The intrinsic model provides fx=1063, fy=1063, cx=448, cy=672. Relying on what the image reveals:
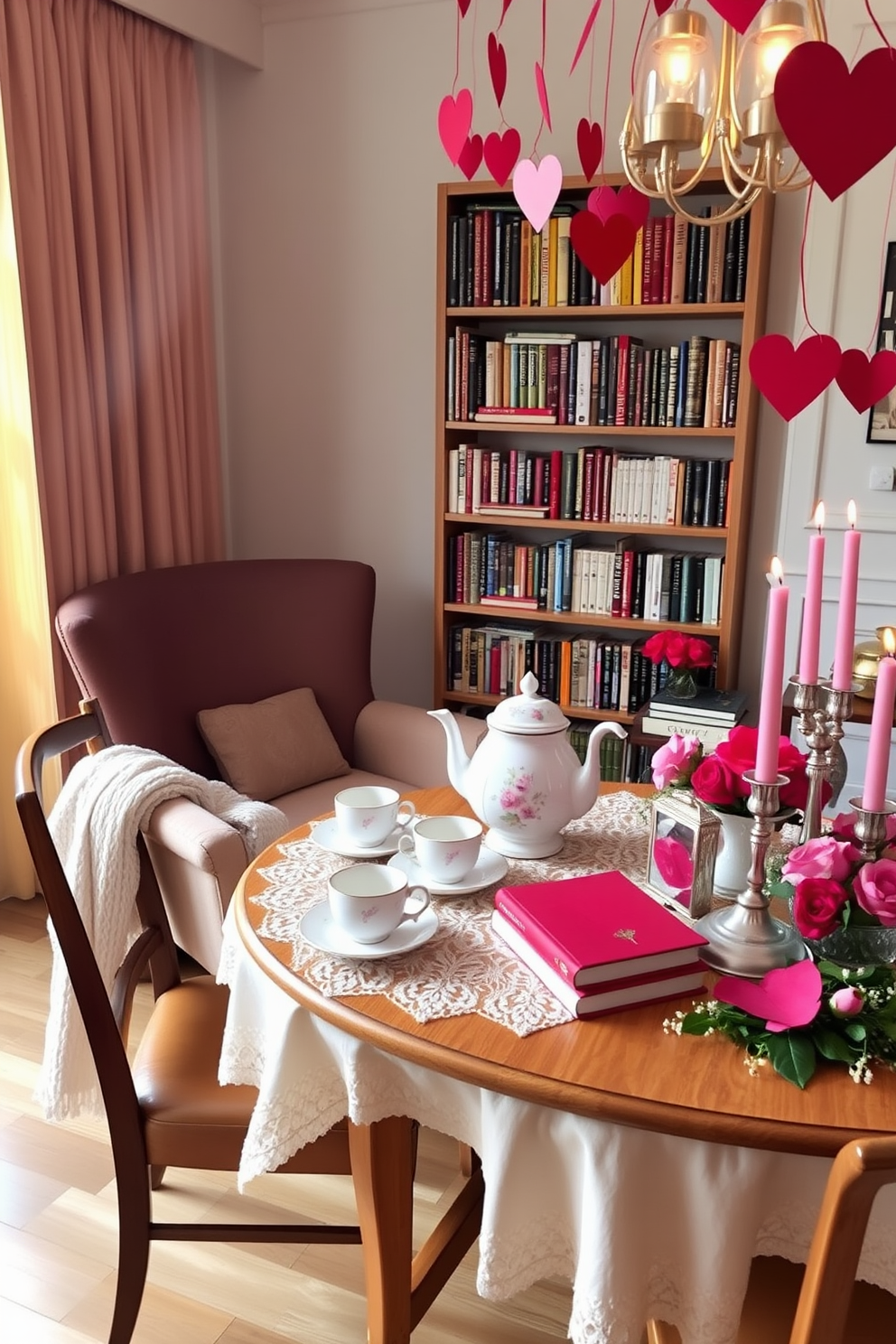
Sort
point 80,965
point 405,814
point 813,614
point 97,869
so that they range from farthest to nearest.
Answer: point 97,869
point 405,814
point 80,965
point 813,614

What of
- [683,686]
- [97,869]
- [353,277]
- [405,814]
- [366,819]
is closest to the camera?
[366,819]

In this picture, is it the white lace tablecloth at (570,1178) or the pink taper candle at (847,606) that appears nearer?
the white lace tablecloth at (570,1178)

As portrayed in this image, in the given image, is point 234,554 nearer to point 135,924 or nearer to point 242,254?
point 242,254

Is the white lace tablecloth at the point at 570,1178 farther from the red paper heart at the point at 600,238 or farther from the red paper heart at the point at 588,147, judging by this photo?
the red paper heart at the point at 588,147

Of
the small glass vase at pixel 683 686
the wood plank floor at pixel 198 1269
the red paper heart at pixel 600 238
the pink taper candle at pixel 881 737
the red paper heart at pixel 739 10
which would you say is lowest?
the wood plank floor at pixel 198 1269

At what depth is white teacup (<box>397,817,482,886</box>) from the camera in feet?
4.68

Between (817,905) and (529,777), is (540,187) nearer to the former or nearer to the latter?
(529,777)

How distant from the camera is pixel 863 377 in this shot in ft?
4.13

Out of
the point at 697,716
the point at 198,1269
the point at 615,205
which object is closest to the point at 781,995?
the point at 615,205

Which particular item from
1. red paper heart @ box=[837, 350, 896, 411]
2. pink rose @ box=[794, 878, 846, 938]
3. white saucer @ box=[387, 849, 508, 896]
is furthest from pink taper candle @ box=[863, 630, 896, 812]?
white saucer @ box=[387, 849, 508, 896]

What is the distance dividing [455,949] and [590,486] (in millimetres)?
1879

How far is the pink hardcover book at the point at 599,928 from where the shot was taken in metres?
1.17

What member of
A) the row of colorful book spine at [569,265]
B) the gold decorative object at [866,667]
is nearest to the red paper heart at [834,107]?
the gold decorative object at [866,667]

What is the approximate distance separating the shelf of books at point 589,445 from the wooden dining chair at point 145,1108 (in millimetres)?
1663
